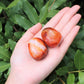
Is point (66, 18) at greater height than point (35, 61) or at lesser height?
greater

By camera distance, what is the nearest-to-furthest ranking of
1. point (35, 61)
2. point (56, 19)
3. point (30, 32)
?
point (35, 61), point (30, 32), point (56, 19)

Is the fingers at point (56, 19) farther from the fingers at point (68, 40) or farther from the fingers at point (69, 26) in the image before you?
the fingers at point (68, 40)

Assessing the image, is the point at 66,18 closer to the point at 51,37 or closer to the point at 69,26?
the point at 69,26

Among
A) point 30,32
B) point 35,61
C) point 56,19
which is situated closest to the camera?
point 35,61

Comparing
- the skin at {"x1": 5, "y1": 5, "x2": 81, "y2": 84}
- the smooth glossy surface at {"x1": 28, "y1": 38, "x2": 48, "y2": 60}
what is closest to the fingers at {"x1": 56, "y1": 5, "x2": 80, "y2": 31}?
the skin at {"x1": 5, "y1": 5, "x2": 81, "y2": 84}

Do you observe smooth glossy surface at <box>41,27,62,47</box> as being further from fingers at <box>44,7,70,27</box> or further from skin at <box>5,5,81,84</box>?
fingers at <box>44,7,70,27</box>

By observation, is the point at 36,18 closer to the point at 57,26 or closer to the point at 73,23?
the point at 57,26

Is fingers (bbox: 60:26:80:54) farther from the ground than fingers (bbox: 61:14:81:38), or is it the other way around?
fingers (bbox: 61:14:81:38)

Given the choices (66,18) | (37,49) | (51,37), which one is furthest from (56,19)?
(37,49)
